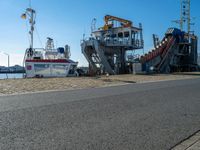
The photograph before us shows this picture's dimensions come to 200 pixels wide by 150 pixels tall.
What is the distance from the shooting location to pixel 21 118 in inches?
263

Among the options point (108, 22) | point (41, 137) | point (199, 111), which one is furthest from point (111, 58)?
point (41, 137)

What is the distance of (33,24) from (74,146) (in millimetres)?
29146

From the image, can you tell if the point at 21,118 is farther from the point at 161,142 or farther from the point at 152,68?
the point at 152,68

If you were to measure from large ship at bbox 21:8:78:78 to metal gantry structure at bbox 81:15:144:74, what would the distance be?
6977 millimetres

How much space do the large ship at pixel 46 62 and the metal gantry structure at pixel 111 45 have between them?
6.98 metres

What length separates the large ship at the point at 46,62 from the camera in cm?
2855

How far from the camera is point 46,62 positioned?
2908 centimetres

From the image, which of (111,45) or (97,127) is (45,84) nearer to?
(97,127)

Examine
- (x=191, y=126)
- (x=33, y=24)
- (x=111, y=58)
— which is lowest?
(x=191, y=126)

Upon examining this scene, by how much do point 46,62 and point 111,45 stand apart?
13.0 m

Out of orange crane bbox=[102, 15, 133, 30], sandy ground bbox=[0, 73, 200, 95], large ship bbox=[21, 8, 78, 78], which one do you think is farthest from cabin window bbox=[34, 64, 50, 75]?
orange crane bbox=[102, 15, 133, 30]

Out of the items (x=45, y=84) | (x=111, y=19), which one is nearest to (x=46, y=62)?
(x=45, y=84)

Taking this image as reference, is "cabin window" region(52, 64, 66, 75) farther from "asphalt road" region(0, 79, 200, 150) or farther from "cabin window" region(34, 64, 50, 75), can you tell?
"asphalt road" region(0, 79, 200, 150)

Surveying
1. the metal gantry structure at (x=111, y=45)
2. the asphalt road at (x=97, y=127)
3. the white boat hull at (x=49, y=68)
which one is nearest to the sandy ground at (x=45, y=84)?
the white boat hull at (x=49, y=68)
